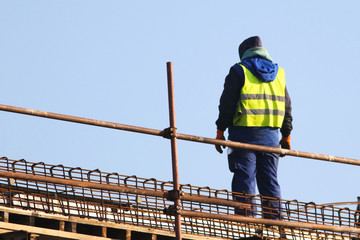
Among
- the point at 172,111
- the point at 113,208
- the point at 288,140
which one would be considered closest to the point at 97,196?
the point at 113,208

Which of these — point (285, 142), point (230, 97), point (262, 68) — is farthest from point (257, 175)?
point (262, 68)

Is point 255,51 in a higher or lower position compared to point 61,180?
higher

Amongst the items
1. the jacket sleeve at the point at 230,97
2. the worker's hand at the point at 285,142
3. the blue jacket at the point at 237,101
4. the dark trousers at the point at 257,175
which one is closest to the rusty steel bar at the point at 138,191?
the dark trousers at the point at 257,175

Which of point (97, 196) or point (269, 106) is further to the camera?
point (269, 106)

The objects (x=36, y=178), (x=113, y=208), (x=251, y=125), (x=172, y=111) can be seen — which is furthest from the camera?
(x=251, y=125)

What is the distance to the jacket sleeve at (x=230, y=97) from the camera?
41.2 feet

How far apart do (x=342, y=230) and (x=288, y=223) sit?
0.88 metres

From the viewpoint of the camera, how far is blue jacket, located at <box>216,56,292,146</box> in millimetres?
12570

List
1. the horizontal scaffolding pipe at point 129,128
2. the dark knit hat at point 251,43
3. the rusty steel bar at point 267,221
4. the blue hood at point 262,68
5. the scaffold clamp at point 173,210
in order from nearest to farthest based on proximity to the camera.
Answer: the horizontal scaffolding pipe at point 129,128, the scaffold clamp at point 173,210, the rusty steel bar at point 267,221, the blue hood at point 262,68, the dark knit hat at point 251,43

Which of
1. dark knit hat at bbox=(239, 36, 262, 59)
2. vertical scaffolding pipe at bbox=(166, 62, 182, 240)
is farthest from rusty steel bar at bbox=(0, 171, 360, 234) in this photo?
dark knit hat at bbox=(239, 36, 262, 59)

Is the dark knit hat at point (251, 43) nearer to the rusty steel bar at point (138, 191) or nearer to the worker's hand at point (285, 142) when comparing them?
the worker's hand at point (285, 142)

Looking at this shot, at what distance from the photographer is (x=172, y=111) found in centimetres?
1045

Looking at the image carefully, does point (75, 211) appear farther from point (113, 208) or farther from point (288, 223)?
point (288, 223)

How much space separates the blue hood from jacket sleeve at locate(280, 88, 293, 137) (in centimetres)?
46
